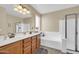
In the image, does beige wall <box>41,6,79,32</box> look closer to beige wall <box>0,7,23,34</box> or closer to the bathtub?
the bathtub

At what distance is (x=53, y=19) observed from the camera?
5754 millimetres

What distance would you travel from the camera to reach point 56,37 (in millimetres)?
5395

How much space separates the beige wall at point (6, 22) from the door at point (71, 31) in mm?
2294

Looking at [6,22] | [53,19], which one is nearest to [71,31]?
[53,19]

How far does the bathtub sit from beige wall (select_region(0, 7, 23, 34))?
6.66ft

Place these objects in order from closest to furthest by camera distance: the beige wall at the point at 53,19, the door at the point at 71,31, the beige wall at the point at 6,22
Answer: the beige wall at the point at 6,22 → the door at the point at 71,31 → the beige wall at the point at 53,19

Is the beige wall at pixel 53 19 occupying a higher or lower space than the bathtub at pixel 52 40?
higher

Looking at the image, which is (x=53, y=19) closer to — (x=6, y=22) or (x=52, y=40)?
(x=52, y=40)

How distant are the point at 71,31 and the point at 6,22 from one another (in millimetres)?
2800

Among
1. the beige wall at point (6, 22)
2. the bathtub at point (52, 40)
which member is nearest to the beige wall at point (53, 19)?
the bathtub at point (52, 40)

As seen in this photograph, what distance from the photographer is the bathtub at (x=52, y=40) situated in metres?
4.62

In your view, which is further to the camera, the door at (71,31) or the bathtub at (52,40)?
the bathtub at (52,40)

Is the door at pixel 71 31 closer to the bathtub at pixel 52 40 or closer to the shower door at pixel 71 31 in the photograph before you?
the shower door at pixel 71 31
